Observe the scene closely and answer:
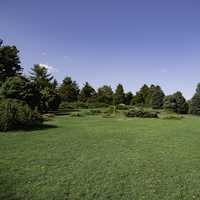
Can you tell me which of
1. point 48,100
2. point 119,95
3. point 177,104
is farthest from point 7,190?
point 119,95

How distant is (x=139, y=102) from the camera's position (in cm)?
6056

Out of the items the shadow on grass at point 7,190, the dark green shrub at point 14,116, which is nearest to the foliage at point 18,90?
the dark green shrub at point 14,116

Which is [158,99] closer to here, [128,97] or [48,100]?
[128,97]

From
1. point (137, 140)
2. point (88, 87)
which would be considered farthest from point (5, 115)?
point (88, 87)

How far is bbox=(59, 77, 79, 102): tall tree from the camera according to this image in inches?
2251

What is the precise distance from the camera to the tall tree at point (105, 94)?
5853cm

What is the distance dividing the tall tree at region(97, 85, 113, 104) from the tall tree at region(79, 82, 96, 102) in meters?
2.04

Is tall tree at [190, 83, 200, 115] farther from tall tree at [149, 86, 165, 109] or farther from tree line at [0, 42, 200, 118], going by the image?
tall tree at [149, 86, 165, 109]

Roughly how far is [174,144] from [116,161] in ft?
15.2

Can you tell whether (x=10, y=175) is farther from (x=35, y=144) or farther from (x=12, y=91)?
(x=12, y=91)

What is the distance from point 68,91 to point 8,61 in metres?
21.9

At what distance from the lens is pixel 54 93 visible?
34.6 metres

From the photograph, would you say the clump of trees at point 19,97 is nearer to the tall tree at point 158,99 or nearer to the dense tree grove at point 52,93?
the dense tree grove at point 52,93

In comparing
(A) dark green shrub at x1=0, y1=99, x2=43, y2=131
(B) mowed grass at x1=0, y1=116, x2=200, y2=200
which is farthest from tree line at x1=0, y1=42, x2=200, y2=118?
(B) mowed grass at x1=0, y1=116, x2=200, y2=200
